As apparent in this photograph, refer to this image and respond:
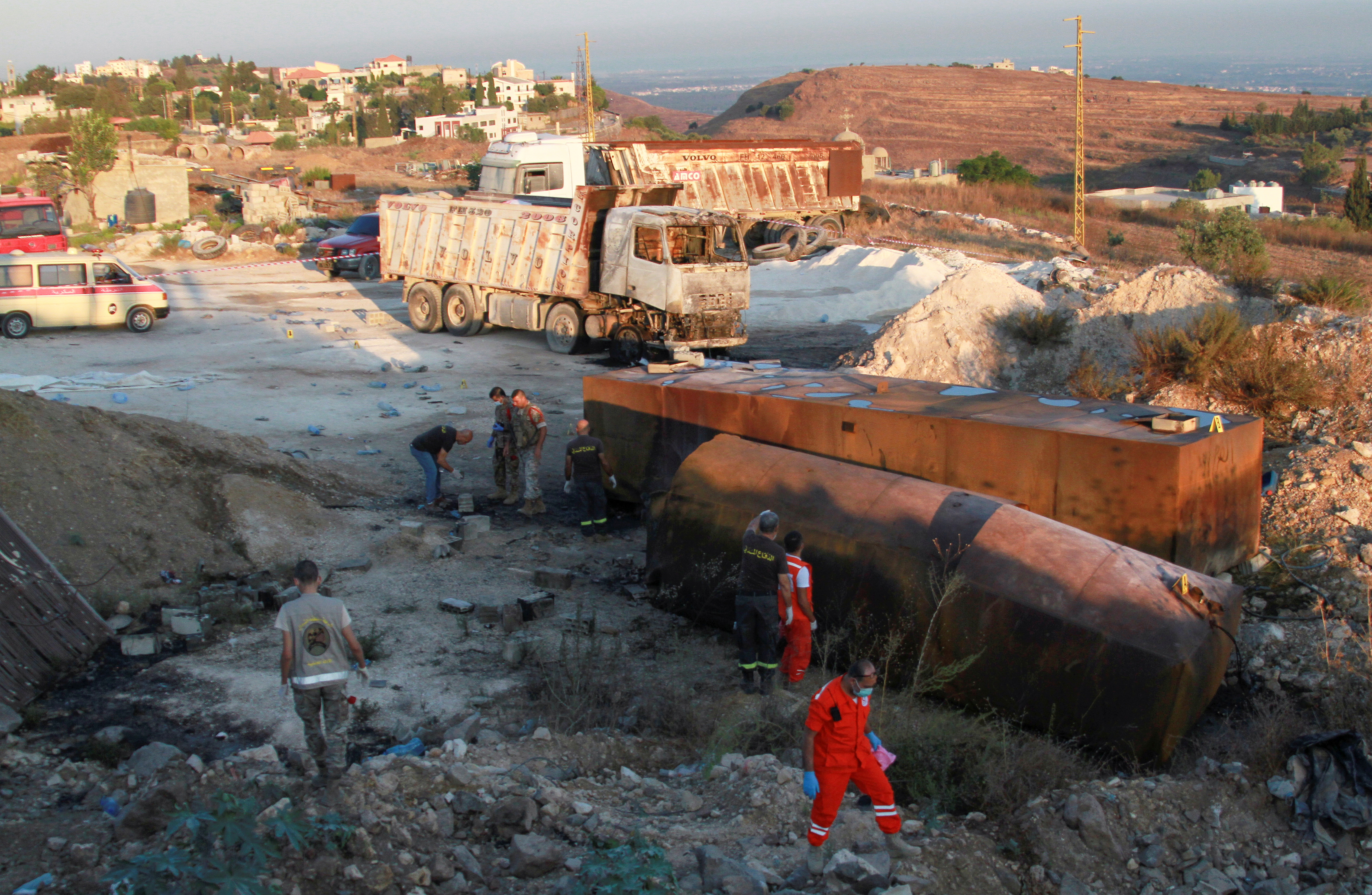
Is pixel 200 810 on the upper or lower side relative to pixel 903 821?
upper

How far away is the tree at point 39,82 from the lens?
3637 inches

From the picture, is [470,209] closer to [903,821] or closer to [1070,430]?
[1070,430]

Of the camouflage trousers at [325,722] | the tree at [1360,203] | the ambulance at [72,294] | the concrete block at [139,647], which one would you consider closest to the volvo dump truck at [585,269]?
the ambulance at [72,294]

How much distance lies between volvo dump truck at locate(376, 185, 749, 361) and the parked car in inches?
227

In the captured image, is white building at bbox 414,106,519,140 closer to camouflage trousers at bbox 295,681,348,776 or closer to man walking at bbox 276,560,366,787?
man walking at bbox 276,560,366,787

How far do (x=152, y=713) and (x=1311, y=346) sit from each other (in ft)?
40.7

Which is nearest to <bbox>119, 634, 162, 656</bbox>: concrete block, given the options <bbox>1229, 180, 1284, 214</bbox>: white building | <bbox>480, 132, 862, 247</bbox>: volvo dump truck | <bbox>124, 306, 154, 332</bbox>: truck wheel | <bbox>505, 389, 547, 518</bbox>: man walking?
<bbox>505, 389, 547, 518</bbox>: man walking

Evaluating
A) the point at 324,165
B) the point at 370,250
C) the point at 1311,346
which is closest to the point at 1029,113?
the point at 324,165

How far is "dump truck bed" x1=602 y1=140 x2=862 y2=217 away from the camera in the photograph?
1164 inches

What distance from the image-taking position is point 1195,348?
1176cm

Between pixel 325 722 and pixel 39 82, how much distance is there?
115 metres

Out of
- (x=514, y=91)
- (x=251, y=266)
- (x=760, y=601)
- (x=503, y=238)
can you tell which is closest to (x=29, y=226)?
(x=251, y=266)

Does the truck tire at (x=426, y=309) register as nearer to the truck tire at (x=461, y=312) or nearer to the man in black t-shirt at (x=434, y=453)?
the truck tire at (x=461, y=312)

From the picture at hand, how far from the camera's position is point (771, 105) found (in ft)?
359
